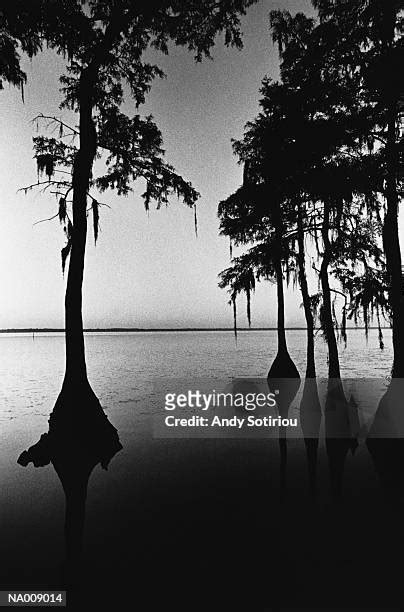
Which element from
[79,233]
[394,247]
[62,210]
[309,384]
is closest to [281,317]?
[309,384]

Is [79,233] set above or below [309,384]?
above

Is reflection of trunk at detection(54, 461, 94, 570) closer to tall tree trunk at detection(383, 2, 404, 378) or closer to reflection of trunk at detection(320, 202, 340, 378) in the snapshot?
tall tree trunk at detection(383, 2, 404, 378)

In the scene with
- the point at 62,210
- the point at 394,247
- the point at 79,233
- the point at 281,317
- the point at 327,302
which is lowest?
the point at 281,317

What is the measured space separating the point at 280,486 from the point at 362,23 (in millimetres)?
11915

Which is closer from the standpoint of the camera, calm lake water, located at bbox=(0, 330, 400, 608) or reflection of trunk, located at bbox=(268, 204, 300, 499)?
calm lake water, located at bbox=(0, 330, 400, 608)

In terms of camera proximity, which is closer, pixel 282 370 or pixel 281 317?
pixel 282 370

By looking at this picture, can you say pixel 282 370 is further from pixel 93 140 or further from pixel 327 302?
pixel 93 140

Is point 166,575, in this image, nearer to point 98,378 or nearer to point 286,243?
point 286,243

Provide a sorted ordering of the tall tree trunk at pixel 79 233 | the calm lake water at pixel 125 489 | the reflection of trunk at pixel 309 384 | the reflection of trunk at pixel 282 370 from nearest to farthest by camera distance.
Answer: the calm lake water at pixel 125 489, the tall tree trunk at pixel 79 233, the reflection of trunk at pixel 309 384, the reflection of trunk at pixel 282 370

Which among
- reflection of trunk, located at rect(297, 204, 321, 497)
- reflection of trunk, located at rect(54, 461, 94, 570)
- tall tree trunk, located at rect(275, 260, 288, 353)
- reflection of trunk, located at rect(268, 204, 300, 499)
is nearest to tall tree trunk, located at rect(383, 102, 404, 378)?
reflection of trunk, located at rect(297, 204, 321, 497)

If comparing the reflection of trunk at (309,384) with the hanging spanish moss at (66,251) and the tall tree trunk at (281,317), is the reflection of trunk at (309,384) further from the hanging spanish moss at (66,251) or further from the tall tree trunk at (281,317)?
the hanging spanish moss at (66,251)

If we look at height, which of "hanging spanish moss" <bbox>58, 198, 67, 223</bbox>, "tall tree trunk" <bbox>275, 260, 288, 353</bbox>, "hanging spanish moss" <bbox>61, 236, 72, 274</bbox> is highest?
"hanging spanish moss" <bbox>58, 198, 67, 223</bbox>

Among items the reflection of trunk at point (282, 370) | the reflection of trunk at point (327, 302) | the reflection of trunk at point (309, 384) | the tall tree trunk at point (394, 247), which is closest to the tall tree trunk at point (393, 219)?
the tall tree trunk at point (394, 247)

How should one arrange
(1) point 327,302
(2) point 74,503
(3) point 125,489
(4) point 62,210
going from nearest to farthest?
1. (2) point 74,503
2. (3) point 125,489
3. (4) point 62,210
4. (1) point 327,302
